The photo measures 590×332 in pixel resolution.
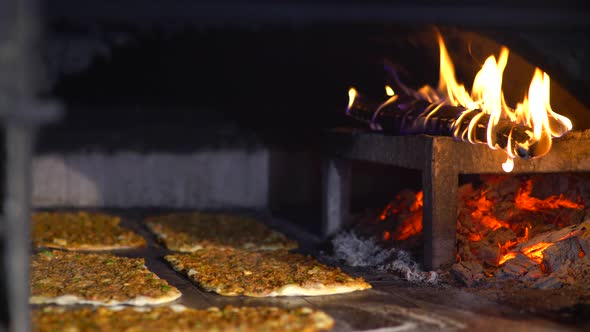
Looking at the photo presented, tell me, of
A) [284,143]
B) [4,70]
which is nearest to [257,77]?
[284,143]

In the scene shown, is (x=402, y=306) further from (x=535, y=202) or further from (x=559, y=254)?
(x=535, y=202)

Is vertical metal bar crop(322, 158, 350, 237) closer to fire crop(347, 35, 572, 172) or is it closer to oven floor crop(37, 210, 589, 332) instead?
fire crop(347, 35, 572, 172)

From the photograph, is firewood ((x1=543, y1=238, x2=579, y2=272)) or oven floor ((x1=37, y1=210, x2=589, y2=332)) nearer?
oven floor ((x1=37, y1=210, x2=589, y2=332))

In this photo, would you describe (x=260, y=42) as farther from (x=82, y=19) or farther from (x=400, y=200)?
(x=82, y=19)

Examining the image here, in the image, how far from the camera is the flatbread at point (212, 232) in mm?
8523

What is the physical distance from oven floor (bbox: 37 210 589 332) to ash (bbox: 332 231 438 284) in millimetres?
172

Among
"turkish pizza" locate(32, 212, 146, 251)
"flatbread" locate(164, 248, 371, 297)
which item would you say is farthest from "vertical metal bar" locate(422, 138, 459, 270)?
"turkish pizza" locate(32, 212, 146, 251)

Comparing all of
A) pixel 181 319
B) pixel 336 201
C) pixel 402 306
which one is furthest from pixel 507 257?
pixel 181 319

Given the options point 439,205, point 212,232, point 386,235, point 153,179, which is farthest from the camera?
point 153,179

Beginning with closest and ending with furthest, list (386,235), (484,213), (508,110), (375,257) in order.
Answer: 1. (508,110)
2. (484,213)
3. (375,257)
4. (386,235)

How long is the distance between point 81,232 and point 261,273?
3083 mm

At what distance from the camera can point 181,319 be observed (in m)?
5.25

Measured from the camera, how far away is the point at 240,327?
5.09m

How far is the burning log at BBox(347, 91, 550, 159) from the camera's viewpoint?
255 inches
